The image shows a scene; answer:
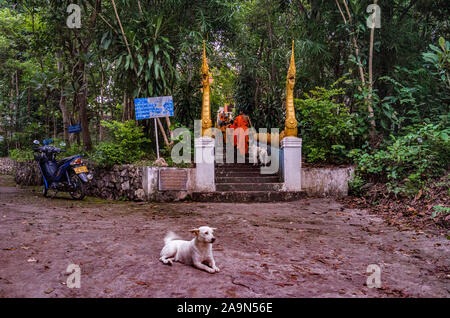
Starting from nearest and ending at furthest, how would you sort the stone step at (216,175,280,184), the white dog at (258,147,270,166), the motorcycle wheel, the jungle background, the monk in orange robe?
1. the jungle background
2. the motorcycle wheel
3. the stone step at (216,175,280,184)
4. the white dog at (258,147,270,166)
5. the monk in orange robe

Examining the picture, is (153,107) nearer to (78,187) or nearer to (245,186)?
(78,187)

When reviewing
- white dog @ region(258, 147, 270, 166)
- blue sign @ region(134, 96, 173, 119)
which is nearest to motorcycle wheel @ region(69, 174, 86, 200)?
blue sign @ region(134, 96, 173, 119)

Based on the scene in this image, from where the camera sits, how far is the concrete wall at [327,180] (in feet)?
25.2

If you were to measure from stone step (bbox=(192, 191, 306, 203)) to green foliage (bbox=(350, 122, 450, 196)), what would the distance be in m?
1.78

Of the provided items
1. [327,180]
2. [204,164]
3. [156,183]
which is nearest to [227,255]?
[204,164]

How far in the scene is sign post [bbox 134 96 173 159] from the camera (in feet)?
26.1

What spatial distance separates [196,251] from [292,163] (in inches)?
203

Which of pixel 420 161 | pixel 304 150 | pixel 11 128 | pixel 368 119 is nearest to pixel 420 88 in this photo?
pixel 368 119

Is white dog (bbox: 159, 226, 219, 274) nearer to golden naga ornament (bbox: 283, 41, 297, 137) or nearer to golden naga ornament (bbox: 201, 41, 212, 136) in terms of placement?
golden naga ornament (bbox: 201, 41, 212, 136)

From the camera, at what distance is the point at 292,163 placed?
7.76m

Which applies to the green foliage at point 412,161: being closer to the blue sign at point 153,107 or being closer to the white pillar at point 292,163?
the white pillar at point 292,163

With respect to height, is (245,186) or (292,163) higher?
(292,163)
